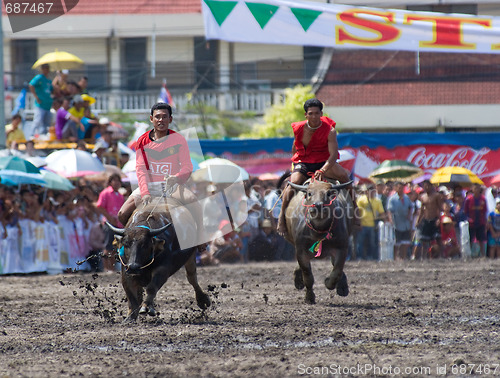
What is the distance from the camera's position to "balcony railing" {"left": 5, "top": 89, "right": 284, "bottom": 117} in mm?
34156

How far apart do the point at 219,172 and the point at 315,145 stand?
7.13 m

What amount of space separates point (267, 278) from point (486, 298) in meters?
4.72

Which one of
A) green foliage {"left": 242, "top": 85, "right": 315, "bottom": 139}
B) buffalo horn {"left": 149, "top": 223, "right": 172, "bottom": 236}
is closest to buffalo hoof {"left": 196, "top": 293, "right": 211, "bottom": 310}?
buffalo horn {"left": 149, "top": 223, "right": 172, "bottom": 236}

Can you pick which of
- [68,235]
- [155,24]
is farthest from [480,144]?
[155,24]

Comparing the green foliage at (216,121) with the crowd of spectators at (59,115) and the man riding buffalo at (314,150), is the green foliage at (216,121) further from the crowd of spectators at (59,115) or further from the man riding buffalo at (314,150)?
the man riding buffalo at (314,150)

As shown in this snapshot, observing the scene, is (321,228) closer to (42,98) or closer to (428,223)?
(428,223)

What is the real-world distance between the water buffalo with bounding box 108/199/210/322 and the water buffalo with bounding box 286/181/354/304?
197cm

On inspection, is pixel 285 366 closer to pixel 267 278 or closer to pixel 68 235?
pixel 267 278

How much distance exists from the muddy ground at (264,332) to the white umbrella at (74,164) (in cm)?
397

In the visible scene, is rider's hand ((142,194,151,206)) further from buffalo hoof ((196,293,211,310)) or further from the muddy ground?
buffalo hoof ((196,293,211,310))

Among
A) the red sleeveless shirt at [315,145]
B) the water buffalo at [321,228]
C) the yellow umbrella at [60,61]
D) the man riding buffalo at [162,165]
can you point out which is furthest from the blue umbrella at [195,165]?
the man riding buffalo at [162,165]

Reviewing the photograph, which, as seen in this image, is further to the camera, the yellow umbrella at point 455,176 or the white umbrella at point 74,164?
the yellow umbrella at point 455,176

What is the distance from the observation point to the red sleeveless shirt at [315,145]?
11.3 meters

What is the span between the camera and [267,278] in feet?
48.1
